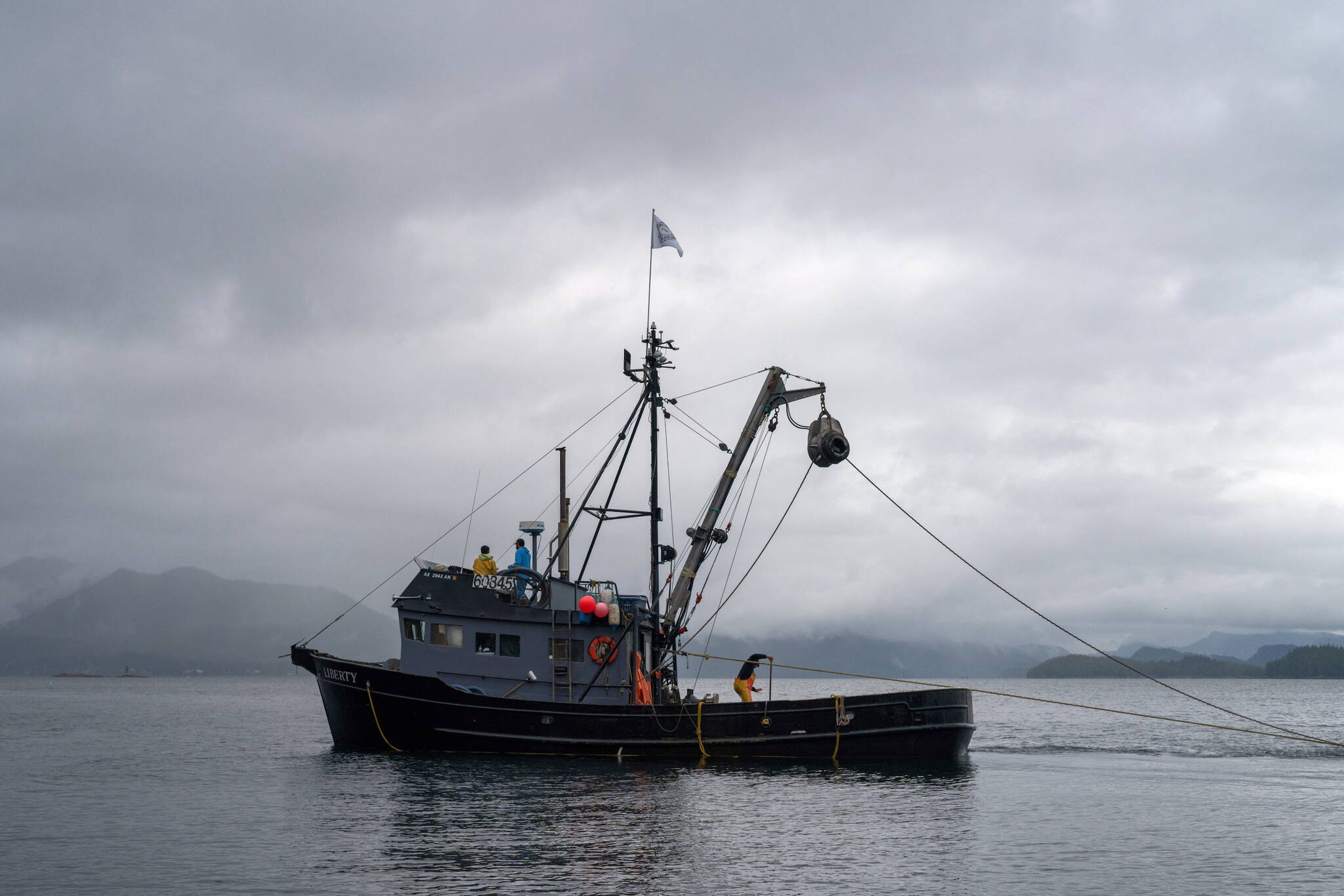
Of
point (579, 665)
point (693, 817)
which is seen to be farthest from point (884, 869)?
point (579, 665)

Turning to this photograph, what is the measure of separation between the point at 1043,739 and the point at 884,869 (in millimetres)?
35655

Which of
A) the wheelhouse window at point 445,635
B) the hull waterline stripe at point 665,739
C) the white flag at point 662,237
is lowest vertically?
the hull waterline stripe at point 665,739

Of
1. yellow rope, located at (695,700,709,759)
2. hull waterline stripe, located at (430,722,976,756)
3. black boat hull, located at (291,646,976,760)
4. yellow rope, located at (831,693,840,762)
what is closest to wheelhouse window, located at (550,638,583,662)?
black boat hull, located at (291,646,976,760)

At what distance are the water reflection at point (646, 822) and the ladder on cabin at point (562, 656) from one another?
74.6 inches

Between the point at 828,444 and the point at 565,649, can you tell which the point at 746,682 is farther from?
the point at 828,444

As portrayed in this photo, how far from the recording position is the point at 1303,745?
43.8m

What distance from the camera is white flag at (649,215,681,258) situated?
28844 millimetres

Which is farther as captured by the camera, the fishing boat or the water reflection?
the fishing boat

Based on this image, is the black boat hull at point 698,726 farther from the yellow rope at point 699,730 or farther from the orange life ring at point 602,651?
Result: the orange life ring at point 602,651

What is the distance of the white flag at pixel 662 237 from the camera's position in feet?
94.6

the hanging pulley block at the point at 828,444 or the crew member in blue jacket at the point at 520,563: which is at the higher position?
the hanging pulley block at the point at 828,444

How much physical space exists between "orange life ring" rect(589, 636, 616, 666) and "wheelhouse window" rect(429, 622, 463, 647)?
373 centimetres

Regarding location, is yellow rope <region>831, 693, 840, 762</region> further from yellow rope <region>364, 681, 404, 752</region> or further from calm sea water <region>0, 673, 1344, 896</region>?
yellow rope <region>364, 681, 404, 752</region>

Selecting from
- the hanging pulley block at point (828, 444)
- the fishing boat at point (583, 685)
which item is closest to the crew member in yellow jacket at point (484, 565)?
the fishing boat at point (583, 685)
